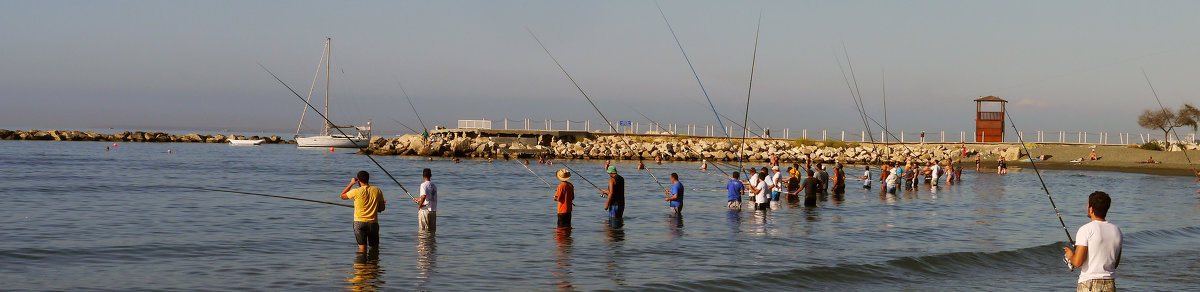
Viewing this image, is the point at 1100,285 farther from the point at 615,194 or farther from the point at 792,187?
the point at 792,187

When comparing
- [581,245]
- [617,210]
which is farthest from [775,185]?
[581,245]

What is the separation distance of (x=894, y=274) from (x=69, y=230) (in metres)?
14.4

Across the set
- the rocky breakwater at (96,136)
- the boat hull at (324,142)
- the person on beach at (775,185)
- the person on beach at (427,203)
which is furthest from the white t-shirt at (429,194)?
the rocky breakwater at (96,136)

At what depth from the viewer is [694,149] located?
65.0m

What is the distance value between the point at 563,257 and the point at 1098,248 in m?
8.21

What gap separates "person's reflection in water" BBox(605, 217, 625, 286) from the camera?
11984 millimetres

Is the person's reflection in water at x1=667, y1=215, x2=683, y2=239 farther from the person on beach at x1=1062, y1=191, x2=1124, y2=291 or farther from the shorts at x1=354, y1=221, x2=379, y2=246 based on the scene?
the person on beach at x1=1062, y1=191, x2=1124, y2=291

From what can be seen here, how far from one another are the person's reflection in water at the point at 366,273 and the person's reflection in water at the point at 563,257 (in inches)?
81.7

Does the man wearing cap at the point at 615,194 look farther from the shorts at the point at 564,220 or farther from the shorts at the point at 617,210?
the shorts at the point at 564,220

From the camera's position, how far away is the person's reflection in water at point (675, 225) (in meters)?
17.0

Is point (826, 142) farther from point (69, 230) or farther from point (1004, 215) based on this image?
point (69, 230)

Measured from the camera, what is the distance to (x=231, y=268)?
496 inches

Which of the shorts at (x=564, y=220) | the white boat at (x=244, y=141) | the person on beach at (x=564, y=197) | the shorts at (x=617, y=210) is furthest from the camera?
the white boat at (x=244, y=141)

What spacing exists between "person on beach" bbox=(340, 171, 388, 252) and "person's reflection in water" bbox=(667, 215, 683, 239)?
18.7 ft
